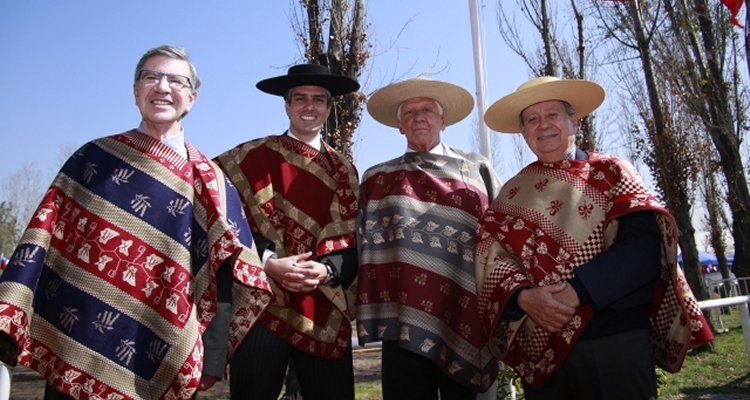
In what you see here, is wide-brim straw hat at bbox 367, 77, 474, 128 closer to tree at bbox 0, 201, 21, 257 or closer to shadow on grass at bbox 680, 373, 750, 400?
shadow on grass at bbox 680, 373, 750, 400

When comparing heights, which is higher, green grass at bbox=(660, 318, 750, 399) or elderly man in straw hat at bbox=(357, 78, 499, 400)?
elderly man in straw hat at bbox=(357, 78, 499, 400)

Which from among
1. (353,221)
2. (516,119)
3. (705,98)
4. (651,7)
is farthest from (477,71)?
(705,98)

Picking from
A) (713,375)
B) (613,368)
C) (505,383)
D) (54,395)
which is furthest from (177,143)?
(713,375)

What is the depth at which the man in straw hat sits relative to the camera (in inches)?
111

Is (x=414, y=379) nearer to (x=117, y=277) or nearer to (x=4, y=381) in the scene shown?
(x=117, y=277)

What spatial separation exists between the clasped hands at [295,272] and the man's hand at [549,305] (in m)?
0.96

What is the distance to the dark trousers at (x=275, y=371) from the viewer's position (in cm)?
277

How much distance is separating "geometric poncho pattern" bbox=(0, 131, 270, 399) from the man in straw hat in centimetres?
52

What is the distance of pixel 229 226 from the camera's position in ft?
7.95

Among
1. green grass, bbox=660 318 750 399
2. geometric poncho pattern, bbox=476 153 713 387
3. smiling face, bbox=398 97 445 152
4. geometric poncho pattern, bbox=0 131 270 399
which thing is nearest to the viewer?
geometric poncho pattern, bbox=0 131 270 399

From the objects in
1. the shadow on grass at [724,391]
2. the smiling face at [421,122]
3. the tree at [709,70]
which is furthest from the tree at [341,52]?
the tree at [709,70]

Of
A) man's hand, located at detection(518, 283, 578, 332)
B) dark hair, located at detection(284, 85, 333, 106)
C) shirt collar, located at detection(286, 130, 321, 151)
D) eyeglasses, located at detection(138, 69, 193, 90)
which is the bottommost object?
man's hand, located at detection(518, 283, 578, 332)

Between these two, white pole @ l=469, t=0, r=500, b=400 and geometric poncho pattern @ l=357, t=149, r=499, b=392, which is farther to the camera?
white pole @ l=469, t=0, r=500, b=400

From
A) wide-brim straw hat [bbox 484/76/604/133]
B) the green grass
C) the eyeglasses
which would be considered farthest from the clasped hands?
the green grass
